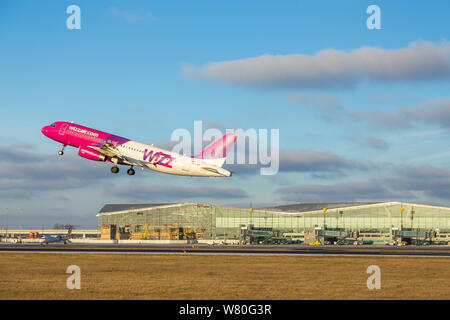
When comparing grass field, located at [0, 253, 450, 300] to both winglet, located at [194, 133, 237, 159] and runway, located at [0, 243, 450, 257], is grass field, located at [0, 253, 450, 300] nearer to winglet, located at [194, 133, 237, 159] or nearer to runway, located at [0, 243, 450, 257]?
winglet, located at [194, 133, 237, 159]

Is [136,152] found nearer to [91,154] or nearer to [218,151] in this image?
Result: [91,154]

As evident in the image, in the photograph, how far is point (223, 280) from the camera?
49.6 metres

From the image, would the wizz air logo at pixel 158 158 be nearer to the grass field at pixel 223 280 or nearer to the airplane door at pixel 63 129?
the airplane door at pixel 63 129

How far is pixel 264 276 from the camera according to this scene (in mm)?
53219

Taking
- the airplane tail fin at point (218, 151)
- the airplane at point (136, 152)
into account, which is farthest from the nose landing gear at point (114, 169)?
the airplane tail fin at point (218, 151)

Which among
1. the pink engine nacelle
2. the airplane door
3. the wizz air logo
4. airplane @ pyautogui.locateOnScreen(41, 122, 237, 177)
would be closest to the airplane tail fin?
airplane @ pyautogui.locateOnScreen(41, 122, 237, 177)

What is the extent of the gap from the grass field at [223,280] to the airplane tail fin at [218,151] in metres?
17.4

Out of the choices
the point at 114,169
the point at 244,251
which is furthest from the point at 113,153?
the point at 244,251

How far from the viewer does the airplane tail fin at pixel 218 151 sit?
3334 inches

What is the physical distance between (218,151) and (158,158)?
9386mm

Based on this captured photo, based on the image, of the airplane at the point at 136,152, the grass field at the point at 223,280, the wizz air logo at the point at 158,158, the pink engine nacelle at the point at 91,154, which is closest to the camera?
the grass field at the point at 223,280

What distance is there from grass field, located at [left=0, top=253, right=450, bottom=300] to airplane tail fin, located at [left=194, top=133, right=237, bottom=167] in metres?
17.4

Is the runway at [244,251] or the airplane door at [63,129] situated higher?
the airplane door at [63,129]
